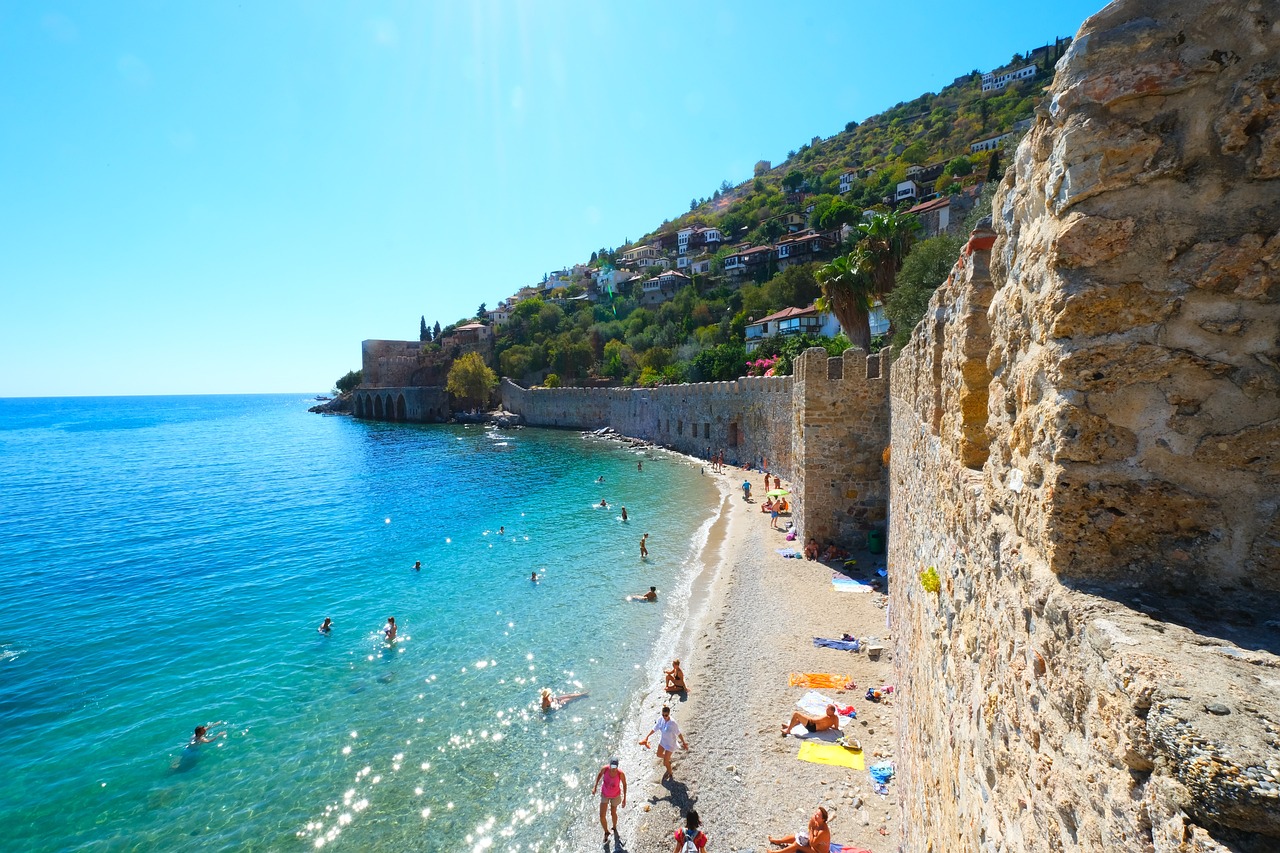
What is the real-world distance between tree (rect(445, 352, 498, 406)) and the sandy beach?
67050 mm

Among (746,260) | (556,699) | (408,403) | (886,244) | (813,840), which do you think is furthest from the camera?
(408,403)

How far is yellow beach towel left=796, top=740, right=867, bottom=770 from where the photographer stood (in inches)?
368

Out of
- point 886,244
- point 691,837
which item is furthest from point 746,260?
point 691,837

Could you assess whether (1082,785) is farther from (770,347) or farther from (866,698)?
(770,347)

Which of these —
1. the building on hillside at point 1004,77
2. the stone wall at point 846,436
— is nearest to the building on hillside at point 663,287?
the building on hillside at point 1004,77

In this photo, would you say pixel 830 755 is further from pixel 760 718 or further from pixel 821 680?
pixel 821 680

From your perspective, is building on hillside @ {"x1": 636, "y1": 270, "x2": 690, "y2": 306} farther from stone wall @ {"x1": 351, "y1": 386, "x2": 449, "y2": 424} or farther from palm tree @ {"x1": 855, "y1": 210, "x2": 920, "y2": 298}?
palm tree @ {"x1": 855, "y1": 210, "x2": 920, "y2": 298}

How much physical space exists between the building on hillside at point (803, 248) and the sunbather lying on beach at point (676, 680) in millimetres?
64931

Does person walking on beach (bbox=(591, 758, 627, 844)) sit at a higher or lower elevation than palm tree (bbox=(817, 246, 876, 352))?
lower

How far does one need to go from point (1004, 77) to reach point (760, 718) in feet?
428

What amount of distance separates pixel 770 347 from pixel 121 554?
40.3 m

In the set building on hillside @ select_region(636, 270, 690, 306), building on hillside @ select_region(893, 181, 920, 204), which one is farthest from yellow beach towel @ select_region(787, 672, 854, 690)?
building on hillside @ select_region(636, 270, 690, 306)

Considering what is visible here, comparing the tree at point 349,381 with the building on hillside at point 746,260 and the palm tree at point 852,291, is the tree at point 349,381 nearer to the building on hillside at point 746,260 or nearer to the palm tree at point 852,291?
the building on hillside at point 746,260

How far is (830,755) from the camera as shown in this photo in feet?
31.3
